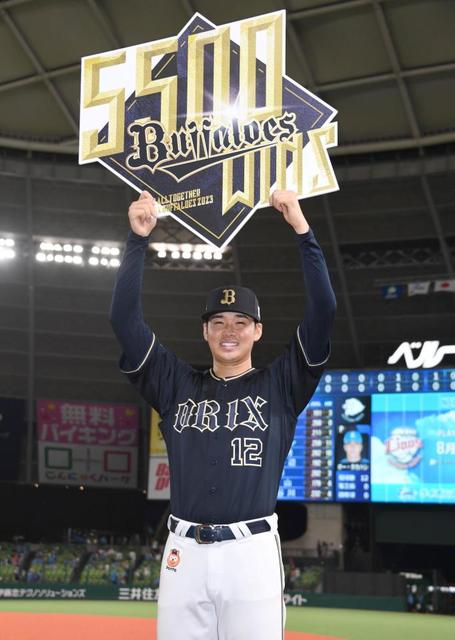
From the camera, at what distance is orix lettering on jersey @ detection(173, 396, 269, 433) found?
181 inches

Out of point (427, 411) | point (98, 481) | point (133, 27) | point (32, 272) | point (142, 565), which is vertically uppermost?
point (133, 27)

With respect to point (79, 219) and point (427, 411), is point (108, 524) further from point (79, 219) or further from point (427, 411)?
point (427, 411)

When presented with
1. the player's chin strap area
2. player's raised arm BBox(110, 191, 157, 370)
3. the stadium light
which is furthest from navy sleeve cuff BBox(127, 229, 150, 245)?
the stadium light

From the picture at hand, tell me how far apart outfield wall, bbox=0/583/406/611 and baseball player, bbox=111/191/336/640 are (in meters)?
21.8

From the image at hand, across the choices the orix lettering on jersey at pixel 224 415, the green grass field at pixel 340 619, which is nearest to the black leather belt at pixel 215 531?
the orix lettering on jersey at pixel 224 415

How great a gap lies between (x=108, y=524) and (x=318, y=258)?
102 ft

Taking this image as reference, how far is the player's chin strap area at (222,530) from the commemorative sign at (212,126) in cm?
146

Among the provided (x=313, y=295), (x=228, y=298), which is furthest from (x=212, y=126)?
(x=313, y=295)

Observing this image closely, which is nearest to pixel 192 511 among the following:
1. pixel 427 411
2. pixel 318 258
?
pixel 318 258

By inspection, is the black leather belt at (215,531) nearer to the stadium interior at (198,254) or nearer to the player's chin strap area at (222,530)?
the player's chin strap area at (222,530)

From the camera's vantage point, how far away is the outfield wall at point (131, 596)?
2541cm

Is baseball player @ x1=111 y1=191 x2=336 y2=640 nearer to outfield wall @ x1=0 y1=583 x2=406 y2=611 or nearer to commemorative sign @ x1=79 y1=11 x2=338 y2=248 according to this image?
commemorative sign @ x1=79 y1=11 x2=338 y2=248

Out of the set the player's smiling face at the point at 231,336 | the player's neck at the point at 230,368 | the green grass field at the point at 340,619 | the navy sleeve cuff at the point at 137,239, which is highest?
the navy sleeve cuff at the point at 137,239

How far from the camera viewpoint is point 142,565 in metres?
27.8
